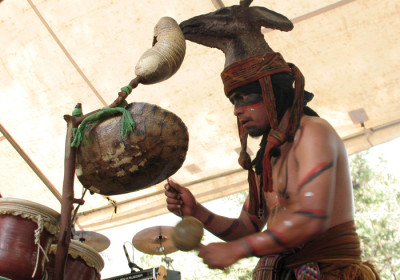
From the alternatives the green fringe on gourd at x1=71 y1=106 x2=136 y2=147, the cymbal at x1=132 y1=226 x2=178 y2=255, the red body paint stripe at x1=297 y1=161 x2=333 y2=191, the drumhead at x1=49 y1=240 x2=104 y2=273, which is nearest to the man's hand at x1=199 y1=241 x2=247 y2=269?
the red body paint stripe at x1=297 y1=161 x2=333 y2=191

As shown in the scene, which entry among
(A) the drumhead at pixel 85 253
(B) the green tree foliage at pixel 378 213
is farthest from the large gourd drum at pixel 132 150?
(B) the green tree foliage at pixel 378 213

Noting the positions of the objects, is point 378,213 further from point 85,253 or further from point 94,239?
point 85,253

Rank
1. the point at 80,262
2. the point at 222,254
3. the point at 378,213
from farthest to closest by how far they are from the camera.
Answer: the point at 378,213, the point at 80,262, the point at 222,254

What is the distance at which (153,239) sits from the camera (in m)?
6.29

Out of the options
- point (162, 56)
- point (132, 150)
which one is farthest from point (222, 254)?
point (162, 56)

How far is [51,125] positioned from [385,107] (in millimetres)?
3144

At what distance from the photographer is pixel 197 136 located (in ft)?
14.7

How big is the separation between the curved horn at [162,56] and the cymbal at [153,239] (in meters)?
4.56

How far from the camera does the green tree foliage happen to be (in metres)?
12.0

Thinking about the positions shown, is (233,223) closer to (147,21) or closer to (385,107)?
(147,21)

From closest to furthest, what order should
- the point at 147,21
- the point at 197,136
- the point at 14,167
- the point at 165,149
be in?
the point at 165,149 < the point at 147,21 < the point at 197,136 < the point at 14,167

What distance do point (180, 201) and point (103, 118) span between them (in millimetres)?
536

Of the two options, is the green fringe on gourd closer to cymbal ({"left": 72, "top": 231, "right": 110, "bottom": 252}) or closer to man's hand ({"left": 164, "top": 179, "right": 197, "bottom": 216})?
man's hand ({"left": 164, "top": 179, "right": 197, "bottom": 216})

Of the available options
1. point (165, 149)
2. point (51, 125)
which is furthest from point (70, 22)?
point (165, 149)
